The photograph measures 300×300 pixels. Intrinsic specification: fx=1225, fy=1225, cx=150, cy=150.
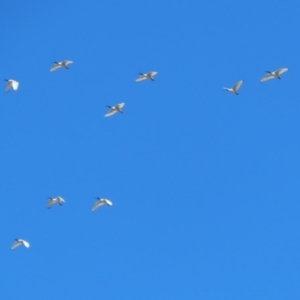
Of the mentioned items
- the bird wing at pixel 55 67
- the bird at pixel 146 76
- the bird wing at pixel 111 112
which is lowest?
the bird wing at pixel 111 112

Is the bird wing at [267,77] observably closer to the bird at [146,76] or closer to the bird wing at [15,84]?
the bird at [146,76]

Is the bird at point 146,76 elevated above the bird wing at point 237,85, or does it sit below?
above

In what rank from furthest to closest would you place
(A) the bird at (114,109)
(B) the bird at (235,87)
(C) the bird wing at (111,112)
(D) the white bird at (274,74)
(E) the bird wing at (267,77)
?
(C) the bird wing at (111,112) < (A) the bird at (114,109) < (B) the bird at (235,87) < (E) the bird wing at (267,77) < (D) the white bird at (274,74)

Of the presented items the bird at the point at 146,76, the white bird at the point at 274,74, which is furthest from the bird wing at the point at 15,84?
the white bird at the point at 274,74

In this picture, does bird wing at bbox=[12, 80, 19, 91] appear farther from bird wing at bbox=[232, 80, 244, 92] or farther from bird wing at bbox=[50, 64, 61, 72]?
bird wing at bbox=[232, 80, 244, 92]

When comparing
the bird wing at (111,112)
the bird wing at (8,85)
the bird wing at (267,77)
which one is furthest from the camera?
the bird wing at (111,112)

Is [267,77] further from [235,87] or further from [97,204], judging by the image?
[97,204]

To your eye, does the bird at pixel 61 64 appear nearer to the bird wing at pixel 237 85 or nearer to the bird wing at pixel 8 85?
the bird wing at pixel 8 85

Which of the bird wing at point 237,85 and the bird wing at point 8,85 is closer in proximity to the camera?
the bird wing at point 237,85

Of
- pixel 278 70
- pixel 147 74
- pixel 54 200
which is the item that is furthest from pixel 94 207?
pixel 278 70

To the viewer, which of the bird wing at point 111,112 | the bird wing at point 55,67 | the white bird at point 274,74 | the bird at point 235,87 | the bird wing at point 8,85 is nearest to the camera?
the white bird at point 274,74

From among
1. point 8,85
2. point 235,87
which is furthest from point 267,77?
point 8,85

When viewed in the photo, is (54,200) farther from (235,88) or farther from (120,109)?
(235,88)

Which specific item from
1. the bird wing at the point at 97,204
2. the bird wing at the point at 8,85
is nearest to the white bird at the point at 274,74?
the bird wing at the point at 97,204
